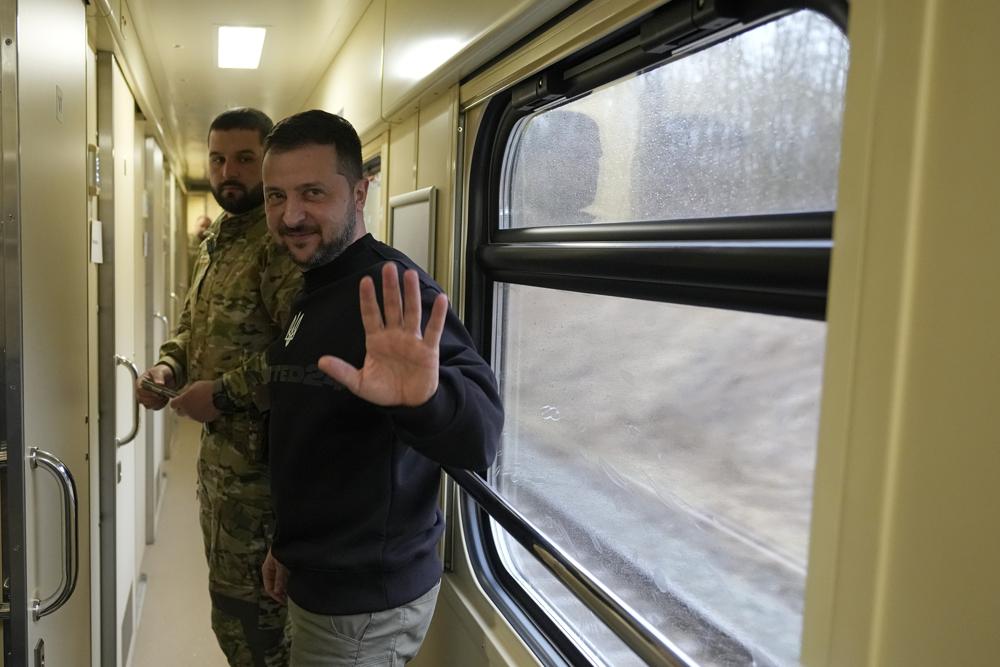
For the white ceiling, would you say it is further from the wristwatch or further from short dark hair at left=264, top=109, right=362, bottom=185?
the wristwatch

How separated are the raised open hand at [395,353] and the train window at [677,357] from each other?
0.38 m

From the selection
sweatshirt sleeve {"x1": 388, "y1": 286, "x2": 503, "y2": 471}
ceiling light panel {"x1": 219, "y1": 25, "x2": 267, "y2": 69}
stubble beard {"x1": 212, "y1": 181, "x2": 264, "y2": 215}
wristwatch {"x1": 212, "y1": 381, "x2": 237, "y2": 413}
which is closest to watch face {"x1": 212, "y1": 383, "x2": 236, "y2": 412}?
wristwatch {"x1": 212, "y1": 381, "x2": 237, "y2": 413}

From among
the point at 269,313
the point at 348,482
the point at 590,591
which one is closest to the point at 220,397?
the point at 269,313

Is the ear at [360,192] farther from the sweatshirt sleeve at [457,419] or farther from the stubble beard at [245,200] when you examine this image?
the stubble beard at [245,200]

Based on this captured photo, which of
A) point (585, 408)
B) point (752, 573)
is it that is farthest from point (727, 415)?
point (585, 408)

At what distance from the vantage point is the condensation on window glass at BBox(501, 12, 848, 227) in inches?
38.8

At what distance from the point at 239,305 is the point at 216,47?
2489 millimetres

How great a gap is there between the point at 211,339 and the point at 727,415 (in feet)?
5.21

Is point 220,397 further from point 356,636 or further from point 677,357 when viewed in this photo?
point 677,357

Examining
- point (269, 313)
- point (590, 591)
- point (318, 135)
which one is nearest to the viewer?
point (590, 591)

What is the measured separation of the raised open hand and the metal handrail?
0.40 meters

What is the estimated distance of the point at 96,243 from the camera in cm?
240

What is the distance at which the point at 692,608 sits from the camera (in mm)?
1300

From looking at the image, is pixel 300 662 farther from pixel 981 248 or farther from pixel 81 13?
pixel 81 13
